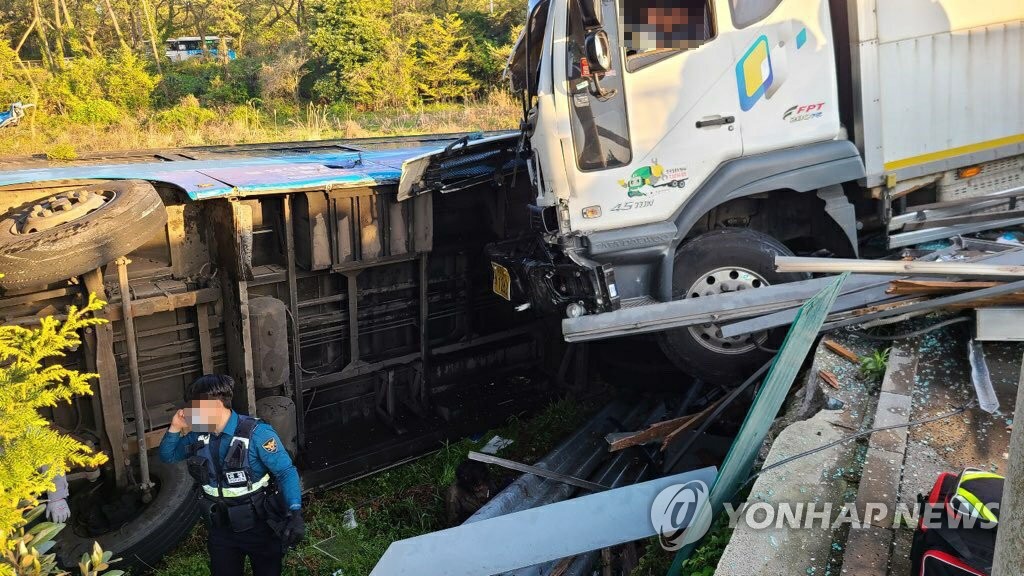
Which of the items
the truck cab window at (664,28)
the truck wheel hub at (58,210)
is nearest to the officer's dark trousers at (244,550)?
the truck wheel hub at (58,210)

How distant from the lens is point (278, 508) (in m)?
3.54

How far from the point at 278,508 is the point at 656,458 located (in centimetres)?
251

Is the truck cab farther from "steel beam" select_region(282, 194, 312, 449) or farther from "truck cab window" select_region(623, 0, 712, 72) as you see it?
"steel beam" select_region(282, 194, 312, 449)

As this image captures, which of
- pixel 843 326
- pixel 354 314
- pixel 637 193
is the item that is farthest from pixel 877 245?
pixel 354 314

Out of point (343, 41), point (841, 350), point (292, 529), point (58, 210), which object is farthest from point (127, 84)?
point (841, 350)

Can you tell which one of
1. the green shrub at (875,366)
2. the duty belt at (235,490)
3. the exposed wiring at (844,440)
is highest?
the green shrub at (875,366)

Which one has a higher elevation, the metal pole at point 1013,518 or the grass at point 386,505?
the metal pole at point 1013,518

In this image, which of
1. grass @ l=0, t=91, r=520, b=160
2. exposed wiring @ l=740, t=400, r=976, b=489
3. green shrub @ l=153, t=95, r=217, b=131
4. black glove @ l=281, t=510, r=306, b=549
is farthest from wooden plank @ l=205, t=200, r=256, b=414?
green shrub @ l=153, t=95, r=217, b=131

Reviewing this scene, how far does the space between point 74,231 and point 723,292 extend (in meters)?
4.09

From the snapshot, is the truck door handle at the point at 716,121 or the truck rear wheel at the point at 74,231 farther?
the truck door handle at the point at 716,121

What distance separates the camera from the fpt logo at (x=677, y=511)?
3.20 meters

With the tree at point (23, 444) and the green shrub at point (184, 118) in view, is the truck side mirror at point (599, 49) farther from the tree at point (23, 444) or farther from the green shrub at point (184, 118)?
the green shrub at point (184, 118)

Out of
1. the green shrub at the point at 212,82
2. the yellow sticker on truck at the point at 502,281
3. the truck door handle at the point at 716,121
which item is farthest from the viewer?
the green shrub at the point at 212,82

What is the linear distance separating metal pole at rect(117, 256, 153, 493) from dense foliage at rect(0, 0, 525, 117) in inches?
652
